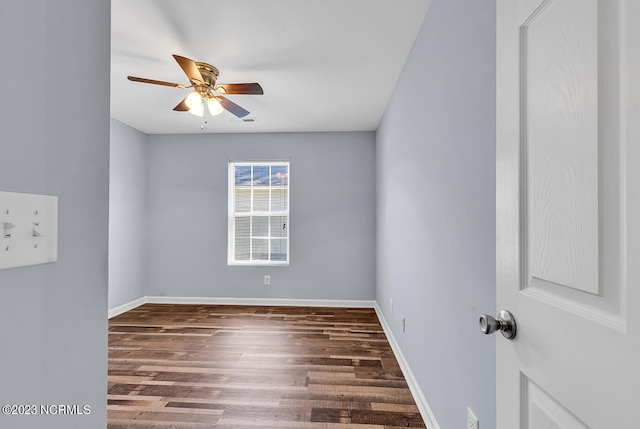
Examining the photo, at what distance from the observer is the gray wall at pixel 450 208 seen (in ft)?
3.82

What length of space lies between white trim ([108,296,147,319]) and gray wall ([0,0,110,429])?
392 cm

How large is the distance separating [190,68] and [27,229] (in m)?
2.00

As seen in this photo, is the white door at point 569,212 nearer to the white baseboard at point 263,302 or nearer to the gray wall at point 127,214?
the white baseboard at point 263,302

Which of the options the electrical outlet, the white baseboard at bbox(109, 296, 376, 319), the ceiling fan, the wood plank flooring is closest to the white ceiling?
the ceiling fan

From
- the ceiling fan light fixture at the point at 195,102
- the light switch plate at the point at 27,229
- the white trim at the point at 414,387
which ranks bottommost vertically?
the white trim at the point at 414,387

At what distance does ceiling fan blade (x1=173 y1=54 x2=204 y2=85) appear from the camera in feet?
6.90

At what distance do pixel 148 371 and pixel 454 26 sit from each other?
10.1ft

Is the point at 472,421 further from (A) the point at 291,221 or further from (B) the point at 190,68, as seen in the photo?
(A) the point at 291,221

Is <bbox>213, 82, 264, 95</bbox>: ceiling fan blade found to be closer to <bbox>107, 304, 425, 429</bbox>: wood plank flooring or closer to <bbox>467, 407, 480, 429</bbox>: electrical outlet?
<bbox>107, 304, 425, 429</bbox>: wood plank flooring

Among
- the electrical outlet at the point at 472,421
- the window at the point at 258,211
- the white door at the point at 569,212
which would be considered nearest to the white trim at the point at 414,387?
the electrical outlet at the point at 472,421

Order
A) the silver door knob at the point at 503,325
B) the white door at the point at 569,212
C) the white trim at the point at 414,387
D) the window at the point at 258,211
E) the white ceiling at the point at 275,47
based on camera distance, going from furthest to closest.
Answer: the window at the point at 258,211 → the white ceiling at the point at 275,47 → the white trim at the point at 414,387 → the silver door knob at the point at 503,325 → the white door at the point at 569,212

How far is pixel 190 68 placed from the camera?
2227 mm

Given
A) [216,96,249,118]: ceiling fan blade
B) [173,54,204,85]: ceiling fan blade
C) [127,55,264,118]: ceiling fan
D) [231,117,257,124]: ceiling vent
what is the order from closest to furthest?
[173,54,204,85]: ceiling fan blade < [127,55,264,118]: ceiling fan < [216,96,249,118]: ceiling fan blade < [231,117,257,124]: ceiling vent

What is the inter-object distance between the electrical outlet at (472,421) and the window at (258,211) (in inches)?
140
